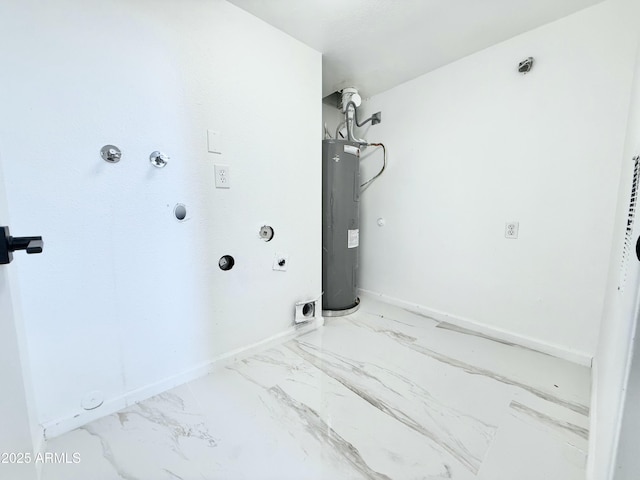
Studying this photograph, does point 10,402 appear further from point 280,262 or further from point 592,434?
point 592,434

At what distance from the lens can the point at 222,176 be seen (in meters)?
1.34

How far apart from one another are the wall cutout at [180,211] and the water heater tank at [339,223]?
1060 mm

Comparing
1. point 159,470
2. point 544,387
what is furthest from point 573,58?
point 159,470

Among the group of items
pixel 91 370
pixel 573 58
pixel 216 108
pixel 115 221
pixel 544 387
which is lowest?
pixel 544 387

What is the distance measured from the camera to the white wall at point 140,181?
3.02 feet

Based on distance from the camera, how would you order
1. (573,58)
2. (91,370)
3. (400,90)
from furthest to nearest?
1. (400,90)
2. (573,58)
3. (91,370)

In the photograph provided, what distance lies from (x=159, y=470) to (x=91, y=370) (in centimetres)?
50

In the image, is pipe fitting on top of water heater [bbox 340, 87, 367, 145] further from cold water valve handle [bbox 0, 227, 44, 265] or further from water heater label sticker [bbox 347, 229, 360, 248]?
cold water valve handle [bbox 0, 227, 44, 265]

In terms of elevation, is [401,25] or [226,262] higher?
[401,25]

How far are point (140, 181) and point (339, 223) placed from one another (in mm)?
1324

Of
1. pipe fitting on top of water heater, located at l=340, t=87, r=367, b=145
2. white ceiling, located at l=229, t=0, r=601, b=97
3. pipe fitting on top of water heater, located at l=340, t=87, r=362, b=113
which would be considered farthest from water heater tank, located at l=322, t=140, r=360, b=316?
white ceiling, located at l=229, t=0, r=601, b=97

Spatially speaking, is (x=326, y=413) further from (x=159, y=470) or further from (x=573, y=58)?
(x=573, y=58)

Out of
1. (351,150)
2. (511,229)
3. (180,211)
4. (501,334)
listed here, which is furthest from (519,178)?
(180,211)

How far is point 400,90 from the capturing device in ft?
7.08
